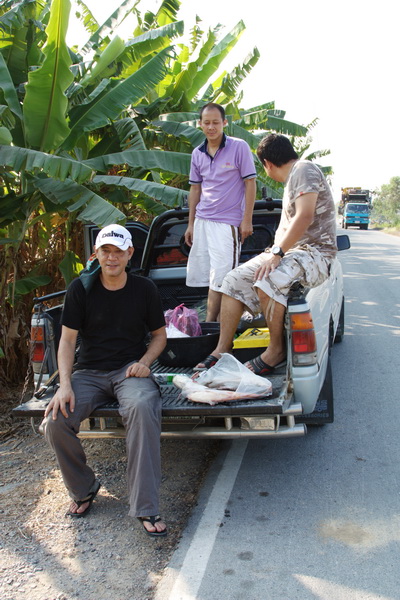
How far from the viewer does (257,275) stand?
4371 mm

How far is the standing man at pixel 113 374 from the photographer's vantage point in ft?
11.7

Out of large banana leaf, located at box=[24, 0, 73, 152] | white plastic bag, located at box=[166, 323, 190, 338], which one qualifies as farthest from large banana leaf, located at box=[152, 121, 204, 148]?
white plastic bag, located at box=[166, 323, 190, 338]

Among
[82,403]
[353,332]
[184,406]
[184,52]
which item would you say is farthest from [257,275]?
[184,52]

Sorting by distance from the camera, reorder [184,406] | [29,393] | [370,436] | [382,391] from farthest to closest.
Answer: [29,393], [382,391], [370,436], [184,406]

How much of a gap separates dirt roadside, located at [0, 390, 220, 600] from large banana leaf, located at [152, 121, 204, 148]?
468 cm

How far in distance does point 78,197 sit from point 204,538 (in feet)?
13.1

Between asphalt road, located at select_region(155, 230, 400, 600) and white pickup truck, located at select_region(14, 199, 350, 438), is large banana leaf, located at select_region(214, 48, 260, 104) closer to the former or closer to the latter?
white pickup truck, located at select_region(14, 199, 350, 438)

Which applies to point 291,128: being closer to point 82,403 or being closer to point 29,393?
point 29,393

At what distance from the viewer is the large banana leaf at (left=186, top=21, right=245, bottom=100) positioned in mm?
9516

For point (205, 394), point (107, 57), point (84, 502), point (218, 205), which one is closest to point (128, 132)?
point (107, 57)

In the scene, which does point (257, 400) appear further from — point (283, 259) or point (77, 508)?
point (77, 508)

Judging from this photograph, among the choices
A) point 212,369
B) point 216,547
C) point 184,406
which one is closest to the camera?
point 216,547

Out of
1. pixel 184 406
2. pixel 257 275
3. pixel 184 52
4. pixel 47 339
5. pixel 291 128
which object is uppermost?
pixel 184 52

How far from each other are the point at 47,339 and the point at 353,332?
561 cm
